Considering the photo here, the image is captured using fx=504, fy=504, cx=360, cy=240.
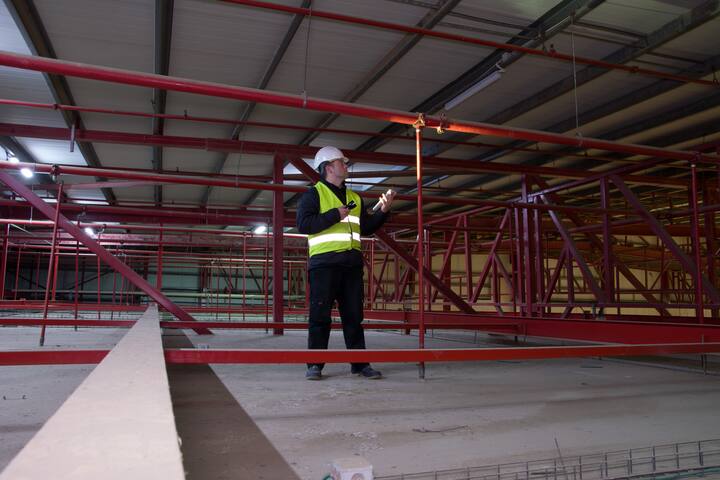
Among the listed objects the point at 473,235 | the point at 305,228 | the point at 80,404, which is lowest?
the point at 80,404

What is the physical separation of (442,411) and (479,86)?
5232mm

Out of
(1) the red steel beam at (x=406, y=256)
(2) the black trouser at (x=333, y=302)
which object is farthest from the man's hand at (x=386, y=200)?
(1) the red steel beam at (x=406, y=256)

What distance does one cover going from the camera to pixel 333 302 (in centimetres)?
409

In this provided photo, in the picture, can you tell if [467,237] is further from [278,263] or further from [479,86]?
[278,263]

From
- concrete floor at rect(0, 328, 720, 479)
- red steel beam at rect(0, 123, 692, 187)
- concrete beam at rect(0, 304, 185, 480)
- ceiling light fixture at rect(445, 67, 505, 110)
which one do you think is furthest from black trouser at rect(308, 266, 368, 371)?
red steel beam at rect(0, 123, 692, 187)

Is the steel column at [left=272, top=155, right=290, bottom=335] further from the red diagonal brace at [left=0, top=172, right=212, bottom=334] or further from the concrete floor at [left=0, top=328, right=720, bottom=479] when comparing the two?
the concrete floor at [left=0, top=328, right=720, bottom=479]

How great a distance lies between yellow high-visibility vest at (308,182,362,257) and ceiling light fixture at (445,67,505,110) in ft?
11.4

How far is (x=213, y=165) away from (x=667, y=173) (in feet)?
36.8

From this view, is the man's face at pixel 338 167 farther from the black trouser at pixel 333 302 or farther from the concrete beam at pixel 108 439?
the concrete beam at pixel 108 439

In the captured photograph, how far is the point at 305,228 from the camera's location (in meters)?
3.95

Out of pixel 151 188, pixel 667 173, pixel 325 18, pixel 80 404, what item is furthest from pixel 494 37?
pixel 151 188

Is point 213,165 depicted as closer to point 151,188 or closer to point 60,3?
point 151,188

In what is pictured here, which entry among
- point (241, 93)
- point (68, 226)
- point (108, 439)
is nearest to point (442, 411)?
point (108, 439)

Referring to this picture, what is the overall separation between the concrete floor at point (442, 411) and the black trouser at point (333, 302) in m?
0.32
